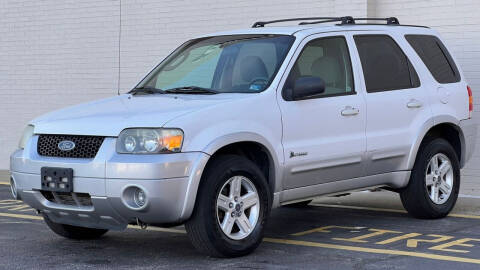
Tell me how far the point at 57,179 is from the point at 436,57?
4.21 m

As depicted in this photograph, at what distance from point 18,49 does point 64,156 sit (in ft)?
31.1

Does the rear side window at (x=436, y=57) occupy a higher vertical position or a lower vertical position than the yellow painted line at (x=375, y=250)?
higher

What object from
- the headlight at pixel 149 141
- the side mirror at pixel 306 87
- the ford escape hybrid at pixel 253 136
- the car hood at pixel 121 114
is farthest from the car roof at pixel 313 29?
the headlight at pixel 149 141

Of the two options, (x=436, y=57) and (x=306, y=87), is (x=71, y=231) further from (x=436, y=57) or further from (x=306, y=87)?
(x=436, y=57)

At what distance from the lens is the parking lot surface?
690cm

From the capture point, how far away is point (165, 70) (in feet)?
28.0

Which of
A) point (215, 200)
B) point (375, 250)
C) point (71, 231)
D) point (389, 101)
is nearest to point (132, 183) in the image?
point (215, 200)

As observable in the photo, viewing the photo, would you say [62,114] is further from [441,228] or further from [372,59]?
[441,228]

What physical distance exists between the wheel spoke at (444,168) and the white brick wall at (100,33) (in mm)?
2980

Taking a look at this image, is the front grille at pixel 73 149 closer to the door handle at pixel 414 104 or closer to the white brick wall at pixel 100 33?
the door handle at pixel 414 104

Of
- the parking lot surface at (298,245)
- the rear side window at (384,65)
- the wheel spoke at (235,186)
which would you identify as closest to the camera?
the parking lot surface at (298,245)

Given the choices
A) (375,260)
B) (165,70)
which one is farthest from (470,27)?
(375,260)

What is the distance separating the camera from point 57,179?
6.95 metres

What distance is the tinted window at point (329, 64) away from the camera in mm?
7898
